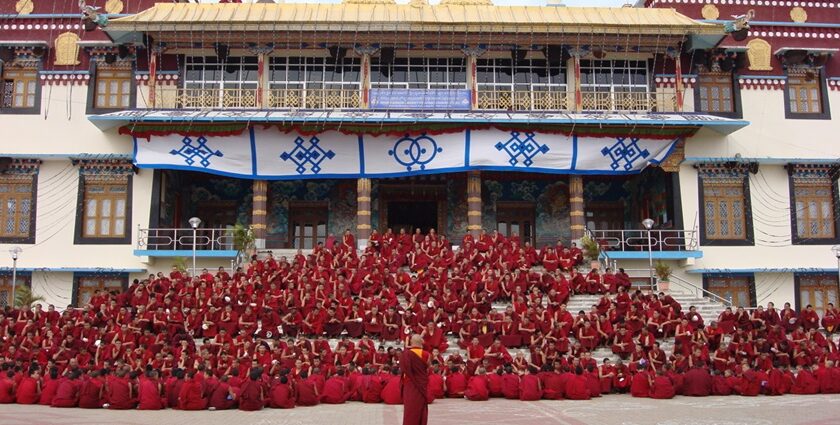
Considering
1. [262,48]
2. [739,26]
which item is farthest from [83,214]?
[739,26]

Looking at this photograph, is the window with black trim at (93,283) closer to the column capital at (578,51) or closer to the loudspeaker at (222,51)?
the loudspeaker at (222,51)

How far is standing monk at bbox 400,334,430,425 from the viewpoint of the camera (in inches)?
341

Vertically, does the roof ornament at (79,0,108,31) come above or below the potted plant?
above

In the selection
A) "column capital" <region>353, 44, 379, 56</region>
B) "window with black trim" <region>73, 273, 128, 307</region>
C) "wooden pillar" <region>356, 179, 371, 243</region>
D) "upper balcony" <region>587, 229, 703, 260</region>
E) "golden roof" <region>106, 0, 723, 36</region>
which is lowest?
"window with black trim" <region>73, 273, 128, 307</region>

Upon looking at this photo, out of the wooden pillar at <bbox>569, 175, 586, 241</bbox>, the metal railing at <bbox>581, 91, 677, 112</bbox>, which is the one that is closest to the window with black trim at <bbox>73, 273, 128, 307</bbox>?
the wooden pillar at <bbox>569, 175, 586, 241</bbox>

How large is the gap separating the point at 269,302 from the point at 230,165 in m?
5.45

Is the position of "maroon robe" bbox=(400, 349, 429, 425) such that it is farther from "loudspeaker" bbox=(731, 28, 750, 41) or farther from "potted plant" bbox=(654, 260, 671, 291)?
"loudspeaker" bbox=(731, 28, 750, 41)

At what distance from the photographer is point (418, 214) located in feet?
76.1

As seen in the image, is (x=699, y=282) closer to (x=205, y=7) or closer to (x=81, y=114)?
(x=205, y=7)

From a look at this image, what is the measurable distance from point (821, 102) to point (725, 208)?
4.15m

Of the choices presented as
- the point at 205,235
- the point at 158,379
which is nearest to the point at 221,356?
the point at 158,379

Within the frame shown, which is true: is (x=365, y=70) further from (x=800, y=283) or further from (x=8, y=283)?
(x=800, y=283)

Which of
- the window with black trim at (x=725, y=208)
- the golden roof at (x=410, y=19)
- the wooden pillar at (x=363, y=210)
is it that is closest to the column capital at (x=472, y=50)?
the golden roof at (x=410, y=19)

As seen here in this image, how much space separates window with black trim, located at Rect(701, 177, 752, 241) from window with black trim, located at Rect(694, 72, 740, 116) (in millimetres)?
1957
